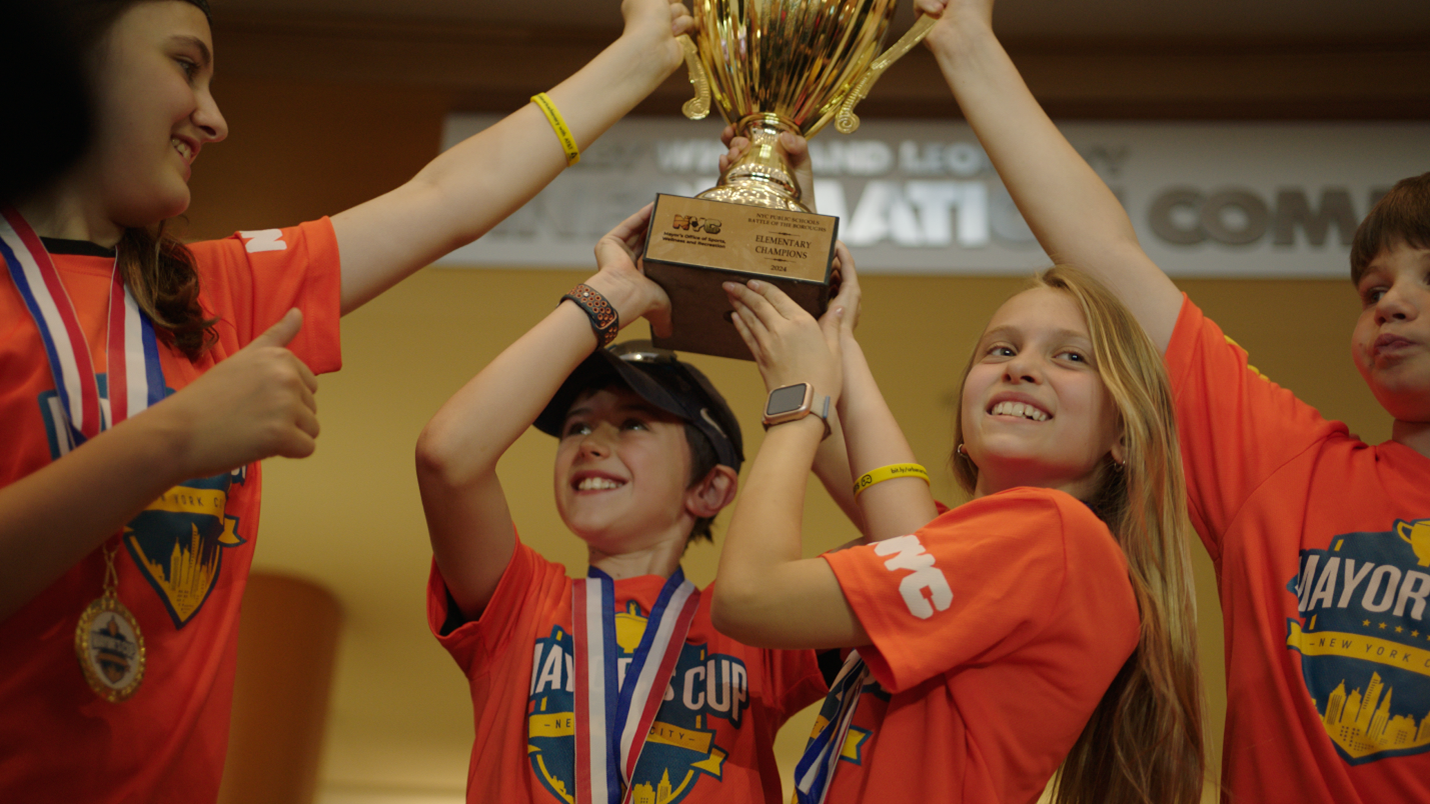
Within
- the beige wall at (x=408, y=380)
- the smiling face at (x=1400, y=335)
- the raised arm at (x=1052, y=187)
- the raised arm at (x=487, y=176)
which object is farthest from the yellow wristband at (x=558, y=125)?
the beige wall at (x=408, y=380)

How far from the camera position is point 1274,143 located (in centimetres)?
284

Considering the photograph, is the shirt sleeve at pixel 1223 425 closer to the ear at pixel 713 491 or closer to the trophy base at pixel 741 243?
the trophy base at pixel 741 243

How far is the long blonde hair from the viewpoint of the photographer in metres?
1.15

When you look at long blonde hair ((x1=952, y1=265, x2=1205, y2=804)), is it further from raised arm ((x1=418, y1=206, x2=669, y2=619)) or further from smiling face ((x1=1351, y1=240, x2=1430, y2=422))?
raised arm ((x1=418, y1=206, x2=669, y2=619))

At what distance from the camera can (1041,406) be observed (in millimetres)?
1224

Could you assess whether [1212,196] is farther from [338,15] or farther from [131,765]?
[131,765]

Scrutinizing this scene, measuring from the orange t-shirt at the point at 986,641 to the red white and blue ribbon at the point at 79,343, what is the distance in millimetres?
672

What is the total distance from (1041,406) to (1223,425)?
0.31 m

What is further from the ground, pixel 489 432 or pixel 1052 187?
pixel 1052 187

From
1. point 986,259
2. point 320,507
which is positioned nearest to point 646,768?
point 320,507

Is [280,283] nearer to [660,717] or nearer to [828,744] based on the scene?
[660,717]

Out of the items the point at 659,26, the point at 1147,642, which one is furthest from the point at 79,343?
the point at 1147,642

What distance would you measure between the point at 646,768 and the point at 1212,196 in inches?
89.5

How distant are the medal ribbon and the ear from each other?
1.44ft
